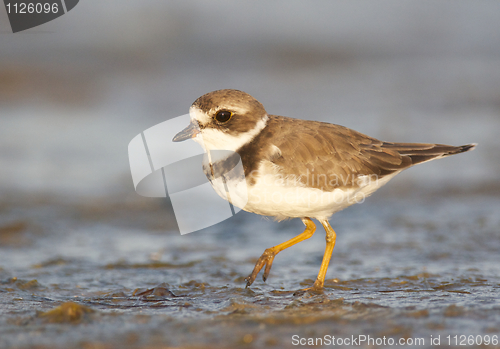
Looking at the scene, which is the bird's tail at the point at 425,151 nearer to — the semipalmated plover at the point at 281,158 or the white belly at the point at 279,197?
the semipalmated plover at the point at 281,158

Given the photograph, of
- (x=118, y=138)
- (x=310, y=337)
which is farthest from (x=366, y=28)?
(x=310, y=337)

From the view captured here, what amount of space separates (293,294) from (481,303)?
1.47 meters

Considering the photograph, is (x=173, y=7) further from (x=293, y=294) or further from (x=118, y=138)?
(x=293, y=294)

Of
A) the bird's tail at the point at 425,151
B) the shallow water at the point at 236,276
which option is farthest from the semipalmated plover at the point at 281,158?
the shallow water at the point at 236,276

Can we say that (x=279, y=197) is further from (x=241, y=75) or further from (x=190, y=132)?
(x=241, y=75)

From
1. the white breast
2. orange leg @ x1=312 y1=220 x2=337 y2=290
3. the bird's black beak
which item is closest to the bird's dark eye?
the bird's black beak

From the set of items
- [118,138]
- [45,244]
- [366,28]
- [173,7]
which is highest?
[173,7]

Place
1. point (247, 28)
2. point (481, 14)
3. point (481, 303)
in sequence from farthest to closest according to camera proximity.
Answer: point (481, 14) < point (247, 28) < point (481, 303)

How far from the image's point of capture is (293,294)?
14.5 feet

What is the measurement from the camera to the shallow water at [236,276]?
3328 millimetres

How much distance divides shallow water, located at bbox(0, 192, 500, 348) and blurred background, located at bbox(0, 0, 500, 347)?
32 mm

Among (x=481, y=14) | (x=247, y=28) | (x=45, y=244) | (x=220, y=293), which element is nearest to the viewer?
(x=220, y=293)

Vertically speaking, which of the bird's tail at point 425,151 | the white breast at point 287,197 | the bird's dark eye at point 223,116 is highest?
the bird's dark eye at point 223,116

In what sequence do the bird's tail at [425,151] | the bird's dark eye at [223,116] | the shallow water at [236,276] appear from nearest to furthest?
the shallow water at [236,276] < the bird's dark eye at [223,116] < the bird's tail at [425,151]
